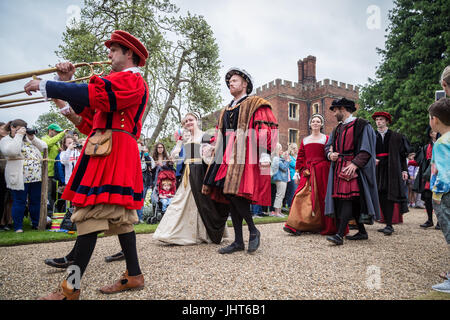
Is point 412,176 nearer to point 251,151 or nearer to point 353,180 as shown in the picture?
point 353,180

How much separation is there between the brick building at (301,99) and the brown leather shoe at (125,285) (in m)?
26.8

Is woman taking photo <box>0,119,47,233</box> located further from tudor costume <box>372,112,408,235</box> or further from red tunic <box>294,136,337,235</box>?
tudor costume <box>372,112,408,235</box>

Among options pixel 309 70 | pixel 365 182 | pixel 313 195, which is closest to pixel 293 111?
pixel 309 70

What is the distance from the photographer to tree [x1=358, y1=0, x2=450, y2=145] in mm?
16547

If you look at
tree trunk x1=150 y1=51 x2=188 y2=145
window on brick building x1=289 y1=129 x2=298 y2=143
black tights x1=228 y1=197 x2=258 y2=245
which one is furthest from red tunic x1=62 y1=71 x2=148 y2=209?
window on brick building x1=289 y1=129 x2=298 y2=143

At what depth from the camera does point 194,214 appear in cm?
406

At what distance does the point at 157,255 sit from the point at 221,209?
1.06 m

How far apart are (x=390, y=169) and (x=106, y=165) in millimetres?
4975

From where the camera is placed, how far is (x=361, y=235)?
440cm

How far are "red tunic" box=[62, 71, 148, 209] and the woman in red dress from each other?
3263 millimetres

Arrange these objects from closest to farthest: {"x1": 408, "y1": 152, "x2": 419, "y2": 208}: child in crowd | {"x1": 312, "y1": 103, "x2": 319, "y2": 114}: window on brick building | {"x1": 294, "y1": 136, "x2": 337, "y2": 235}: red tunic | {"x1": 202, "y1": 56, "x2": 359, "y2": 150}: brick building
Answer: {"x1": 294, "y1": 136, "x2": 337, "y2": 235}: red tunic → {"x1": 408, "y1": 152, "x2": 419, "y2": 208}: child in crowd → {"x1": 202, "y1": 56, "x2": 359, "y2": 150}: brick building → {"x1": 312, "y1": 103, "x2": 319, "y2": 114}: window on brick building
